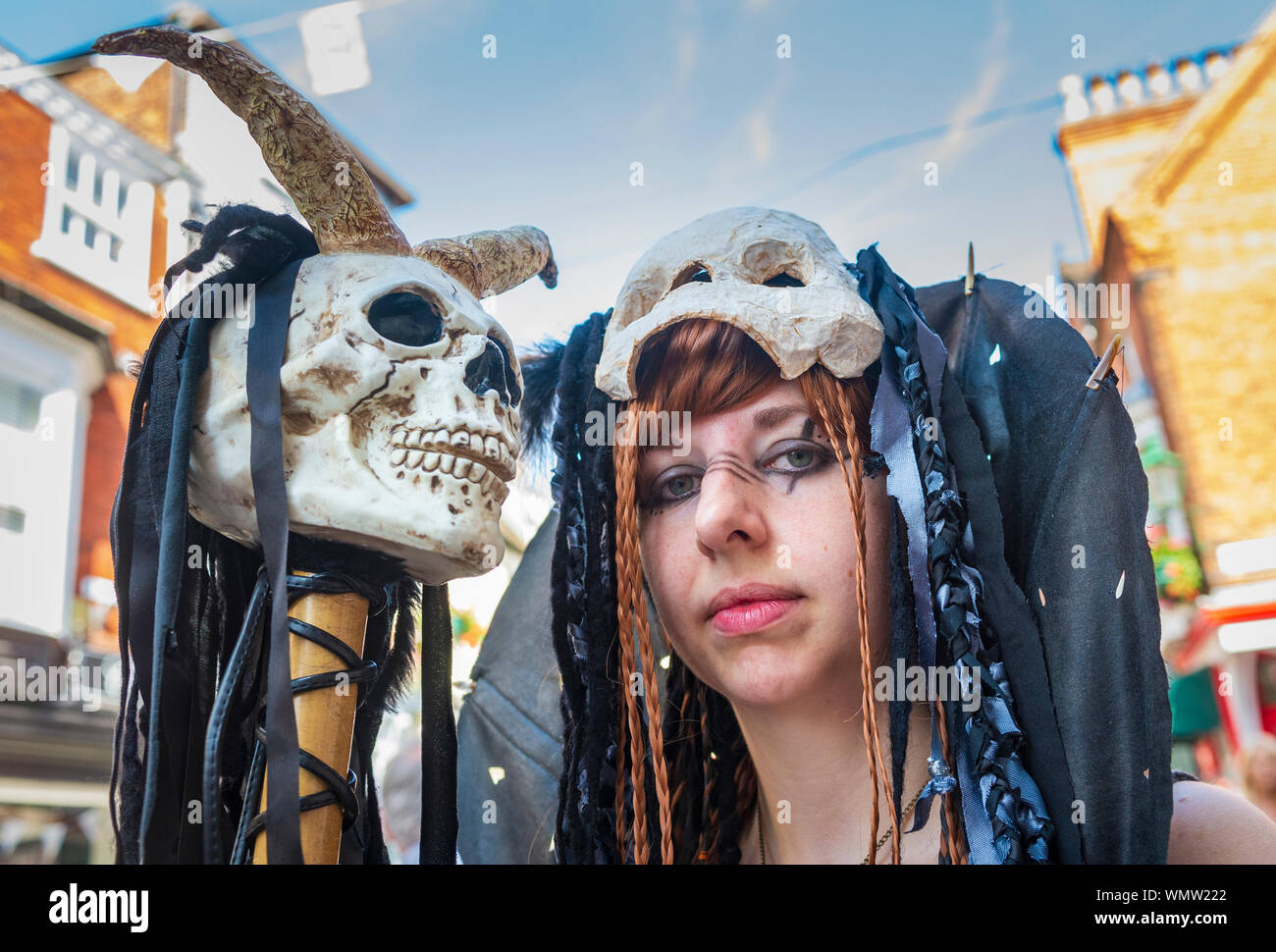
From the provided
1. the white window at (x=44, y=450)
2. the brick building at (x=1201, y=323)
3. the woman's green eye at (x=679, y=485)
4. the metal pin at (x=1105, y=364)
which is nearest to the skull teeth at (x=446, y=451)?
the woman's green eye at (x=679, y=485)

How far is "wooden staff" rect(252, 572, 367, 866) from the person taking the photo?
0.93 metres

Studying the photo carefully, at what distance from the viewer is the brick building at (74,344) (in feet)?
5.39

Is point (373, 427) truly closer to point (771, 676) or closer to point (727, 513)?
point (727, 513)

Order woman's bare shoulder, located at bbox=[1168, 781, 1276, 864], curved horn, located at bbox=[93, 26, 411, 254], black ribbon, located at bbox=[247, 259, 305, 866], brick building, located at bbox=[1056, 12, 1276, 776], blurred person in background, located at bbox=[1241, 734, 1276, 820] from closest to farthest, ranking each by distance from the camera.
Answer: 1. black ribbon, located at bbox=[247, 259, 305, 866]
2. curved horn, located at bbox=[93, 26, 411, 254]
3. woman's bare shoulder, located at bbox=[1168, 781, 1276, 864]
4. blurred person in background, located at bbox=[1241, 734, 1276, 820]
5. brick building, located at bbox=[1056, 12, 1276, 776]

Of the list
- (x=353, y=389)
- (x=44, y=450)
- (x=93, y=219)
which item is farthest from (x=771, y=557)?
(x=44, y=450)

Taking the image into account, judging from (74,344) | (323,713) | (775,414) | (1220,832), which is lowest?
(1220,832)

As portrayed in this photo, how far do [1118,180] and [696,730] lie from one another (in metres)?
2.97

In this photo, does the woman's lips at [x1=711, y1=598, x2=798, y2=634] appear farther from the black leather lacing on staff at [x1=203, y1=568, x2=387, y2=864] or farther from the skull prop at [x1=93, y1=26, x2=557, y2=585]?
the black leather lacing on staff at [x1=203, y1=568, x2=387, y2=864]

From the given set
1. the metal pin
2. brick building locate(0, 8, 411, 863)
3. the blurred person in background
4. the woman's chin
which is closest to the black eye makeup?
the woman's chin

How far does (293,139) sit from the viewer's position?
3.40 feet

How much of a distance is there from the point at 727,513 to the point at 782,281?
36cm

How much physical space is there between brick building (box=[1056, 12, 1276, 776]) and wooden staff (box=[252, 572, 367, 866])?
223 centimetres

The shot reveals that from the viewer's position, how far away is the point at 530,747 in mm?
1565
